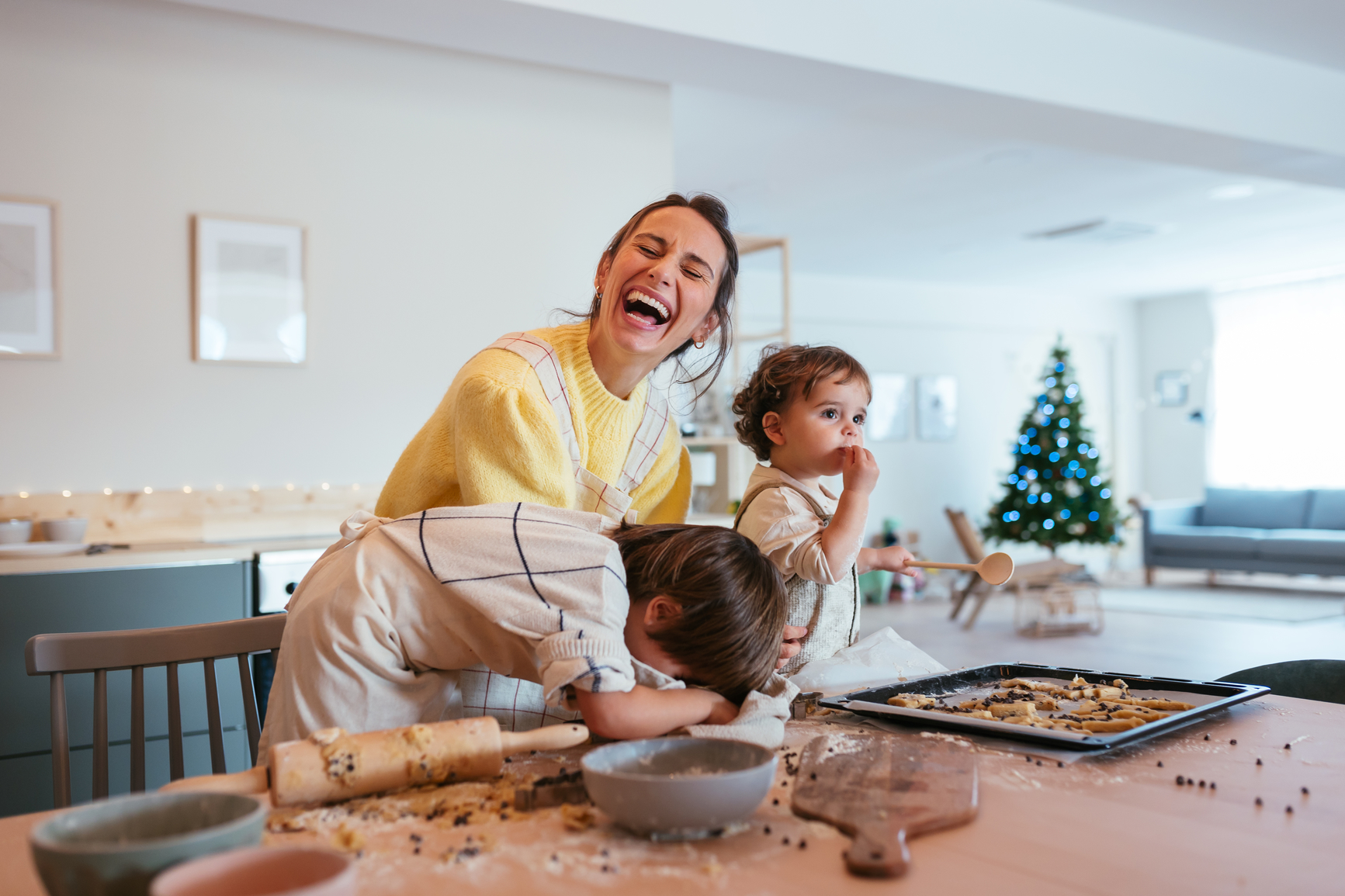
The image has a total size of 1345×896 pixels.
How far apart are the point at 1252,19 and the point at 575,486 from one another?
407cm

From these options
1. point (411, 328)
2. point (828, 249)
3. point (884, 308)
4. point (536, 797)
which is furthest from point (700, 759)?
point (884, 308)

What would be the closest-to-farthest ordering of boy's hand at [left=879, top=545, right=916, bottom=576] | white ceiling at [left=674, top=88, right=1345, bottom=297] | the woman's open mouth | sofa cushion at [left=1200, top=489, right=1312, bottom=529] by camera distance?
1. the woman's open mouth
2. boy's hand at [left=879, top=545, right=916, bottom=576]
3. white ceiling at [left=674, top=88, right=1345, bottom=297]
4. sofa cushion at [left=1200, top=489, right=1312, bottom=529]

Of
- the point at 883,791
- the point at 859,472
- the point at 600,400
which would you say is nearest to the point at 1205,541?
the point at 859,472

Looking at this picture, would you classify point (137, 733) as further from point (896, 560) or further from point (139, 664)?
point (896, 560)

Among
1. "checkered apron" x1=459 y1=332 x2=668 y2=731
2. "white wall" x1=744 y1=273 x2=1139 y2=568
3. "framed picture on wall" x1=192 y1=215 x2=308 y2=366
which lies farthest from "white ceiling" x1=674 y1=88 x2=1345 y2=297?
"checkered apron" x1=459 y1=332 x2=668 y2=731

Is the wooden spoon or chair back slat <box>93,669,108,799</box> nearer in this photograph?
chair back slat <box>93,669,108,799</box>

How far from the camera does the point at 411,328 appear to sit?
354 cm

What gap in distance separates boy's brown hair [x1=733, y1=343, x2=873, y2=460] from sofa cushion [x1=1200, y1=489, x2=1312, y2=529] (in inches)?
337

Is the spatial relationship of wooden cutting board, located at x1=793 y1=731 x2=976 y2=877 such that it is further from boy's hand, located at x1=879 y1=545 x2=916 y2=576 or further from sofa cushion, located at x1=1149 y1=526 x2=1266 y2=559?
sofa cushion, located at x1=1149 y1=526 x2=1266 y2=559

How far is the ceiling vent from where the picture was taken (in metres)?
7.09

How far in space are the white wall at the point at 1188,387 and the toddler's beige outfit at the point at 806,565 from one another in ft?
31.1

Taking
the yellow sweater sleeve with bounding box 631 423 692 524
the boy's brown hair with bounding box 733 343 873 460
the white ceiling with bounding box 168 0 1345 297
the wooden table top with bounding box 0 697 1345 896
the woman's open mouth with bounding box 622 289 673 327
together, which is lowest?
the wooden table top with bounding box 0 697 1345 896

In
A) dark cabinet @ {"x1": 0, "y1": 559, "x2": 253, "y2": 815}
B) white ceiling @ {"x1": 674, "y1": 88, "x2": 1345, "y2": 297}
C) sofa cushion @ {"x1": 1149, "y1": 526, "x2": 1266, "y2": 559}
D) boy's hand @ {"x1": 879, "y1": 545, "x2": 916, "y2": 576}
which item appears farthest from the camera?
sofa cushion @ {"x1": 1149, "y1": 526, "x2": 1266, "y2": 559}

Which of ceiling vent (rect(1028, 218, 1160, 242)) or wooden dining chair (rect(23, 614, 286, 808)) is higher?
ceiling vent (rect(1028, 218, 1160, 242))
